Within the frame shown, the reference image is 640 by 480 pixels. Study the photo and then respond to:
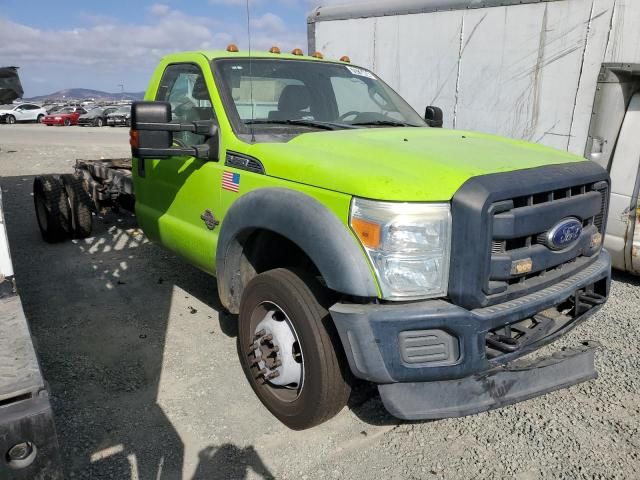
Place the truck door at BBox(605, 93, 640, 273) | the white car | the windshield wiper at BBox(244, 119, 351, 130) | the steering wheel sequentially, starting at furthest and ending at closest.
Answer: the white car
the truck door at BBox(605, 93, 640, 273)
the steering wheel
the windshield wiper at BBox(244, 119, 351, 130)

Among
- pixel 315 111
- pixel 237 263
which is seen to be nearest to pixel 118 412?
pixel 237 263

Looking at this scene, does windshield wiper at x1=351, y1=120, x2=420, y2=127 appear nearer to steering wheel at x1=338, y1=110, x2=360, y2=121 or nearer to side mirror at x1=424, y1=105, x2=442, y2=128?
steering wheel at x1=338, y1=110, x2=360, y2=121

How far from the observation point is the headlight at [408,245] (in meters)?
2.29

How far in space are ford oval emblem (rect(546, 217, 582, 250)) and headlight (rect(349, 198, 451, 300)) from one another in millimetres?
620

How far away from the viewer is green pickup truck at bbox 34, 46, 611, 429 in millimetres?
2322

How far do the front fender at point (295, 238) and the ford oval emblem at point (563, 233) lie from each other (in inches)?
37.6

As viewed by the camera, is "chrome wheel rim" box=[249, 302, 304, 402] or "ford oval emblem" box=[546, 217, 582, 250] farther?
"chrome wheel rim" box=[249, 302, 304, 402]

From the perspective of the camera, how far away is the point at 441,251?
91.8 inches

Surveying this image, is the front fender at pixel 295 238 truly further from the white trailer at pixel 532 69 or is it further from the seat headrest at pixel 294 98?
the white trailer at pixel 532 69

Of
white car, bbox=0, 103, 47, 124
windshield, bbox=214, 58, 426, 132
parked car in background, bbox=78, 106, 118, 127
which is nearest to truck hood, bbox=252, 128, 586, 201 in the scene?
windshield, bbox=214, 58, 426, 132

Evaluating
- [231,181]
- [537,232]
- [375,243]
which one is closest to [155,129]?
[231,181]

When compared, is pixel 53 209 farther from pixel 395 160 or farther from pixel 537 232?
pixel 537 232

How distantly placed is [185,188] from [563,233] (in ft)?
8.30

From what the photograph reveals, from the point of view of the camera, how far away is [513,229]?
238 centimetres
